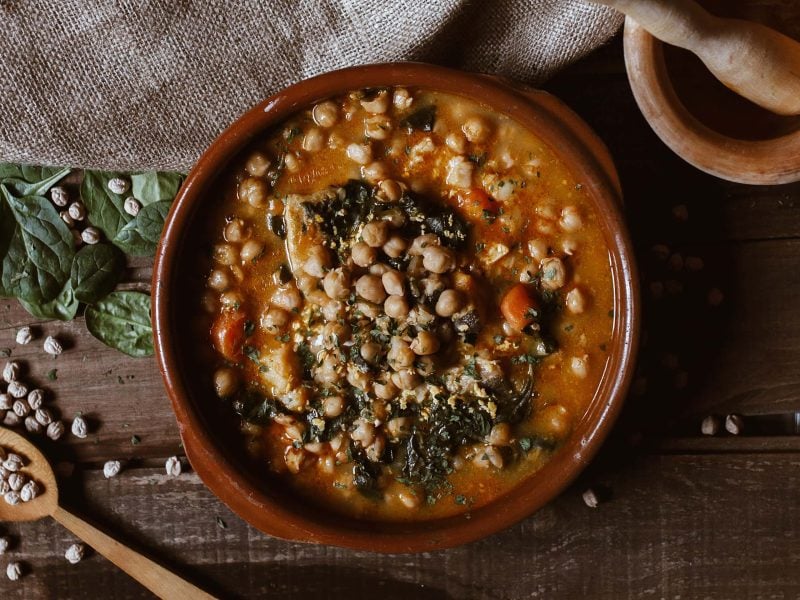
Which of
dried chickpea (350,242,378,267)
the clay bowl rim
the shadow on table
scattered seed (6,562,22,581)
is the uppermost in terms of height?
the clay bowl rim

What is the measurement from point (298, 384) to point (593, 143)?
1163 mm

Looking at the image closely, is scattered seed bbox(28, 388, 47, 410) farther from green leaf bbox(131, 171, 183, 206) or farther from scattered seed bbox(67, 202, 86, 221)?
green leaf bbox(131, 171, 183, 206)

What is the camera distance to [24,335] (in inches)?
122

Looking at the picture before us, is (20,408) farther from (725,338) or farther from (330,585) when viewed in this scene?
(725,338)

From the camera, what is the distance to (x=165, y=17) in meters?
2.68

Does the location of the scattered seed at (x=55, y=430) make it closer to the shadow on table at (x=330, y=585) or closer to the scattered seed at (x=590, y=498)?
the shadow on table at (x=330, y=585)

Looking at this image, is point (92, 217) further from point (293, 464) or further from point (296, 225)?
point (293, 464)

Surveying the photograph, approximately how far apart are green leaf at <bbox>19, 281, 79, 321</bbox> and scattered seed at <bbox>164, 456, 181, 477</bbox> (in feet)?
2.11

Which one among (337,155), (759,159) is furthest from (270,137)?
(759,159)

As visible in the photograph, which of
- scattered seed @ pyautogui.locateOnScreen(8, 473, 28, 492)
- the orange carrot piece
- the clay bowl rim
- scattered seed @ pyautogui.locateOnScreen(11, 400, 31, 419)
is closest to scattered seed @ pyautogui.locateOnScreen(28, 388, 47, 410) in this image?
scattered seed @ pyautogui.locateOnScreen(11, 400, 31, 419)

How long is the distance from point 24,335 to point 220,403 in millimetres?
970

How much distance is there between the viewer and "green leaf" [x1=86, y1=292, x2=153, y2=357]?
300 centimetres

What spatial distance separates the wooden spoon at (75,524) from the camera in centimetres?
309

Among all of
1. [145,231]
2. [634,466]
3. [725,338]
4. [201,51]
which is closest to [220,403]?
[145,231]
